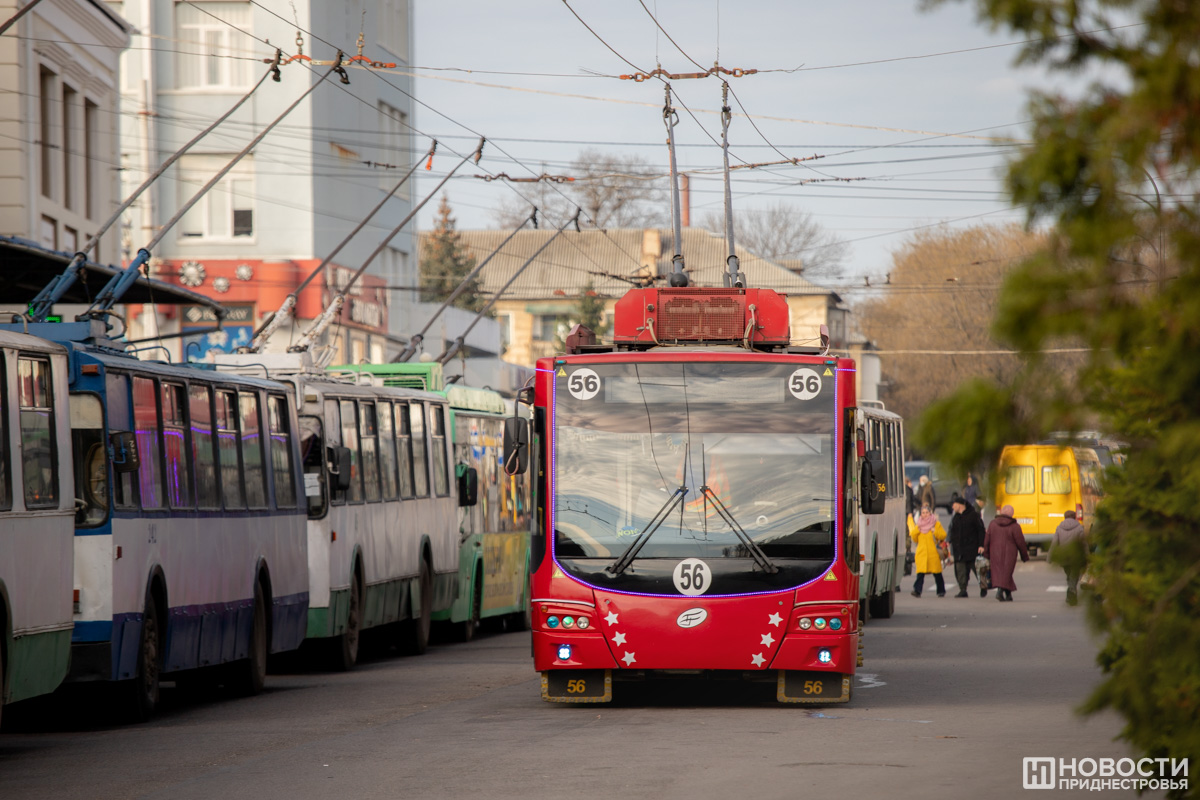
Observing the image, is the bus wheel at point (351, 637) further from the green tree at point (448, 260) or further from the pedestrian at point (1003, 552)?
the green tree at point (448, 260)

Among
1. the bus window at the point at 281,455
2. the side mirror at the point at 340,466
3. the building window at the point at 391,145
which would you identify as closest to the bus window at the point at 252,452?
the bus window at the point at 281,455

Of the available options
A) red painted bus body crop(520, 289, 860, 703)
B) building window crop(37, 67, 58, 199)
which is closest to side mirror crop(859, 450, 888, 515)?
red painted bus body crop(520, 289, 860, 703)

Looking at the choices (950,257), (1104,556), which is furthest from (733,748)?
(950,257)

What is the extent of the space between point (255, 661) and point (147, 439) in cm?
318

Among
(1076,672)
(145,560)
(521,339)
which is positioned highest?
(521,339)

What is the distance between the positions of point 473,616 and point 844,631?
38.2 feet

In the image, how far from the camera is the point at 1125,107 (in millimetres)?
4219

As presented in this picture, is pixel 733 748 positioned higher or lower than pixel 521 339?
lower

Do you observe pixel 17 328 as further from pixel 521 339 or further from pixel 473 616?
pixel 521 339

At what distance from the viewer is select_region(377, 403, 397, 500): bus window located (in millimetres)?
21547

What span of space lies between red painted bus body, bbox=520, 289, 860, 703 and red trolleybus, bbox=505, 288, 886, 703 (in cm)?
1

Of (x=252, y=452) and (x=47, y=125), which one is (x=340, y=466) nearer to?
(x=252, y=452)

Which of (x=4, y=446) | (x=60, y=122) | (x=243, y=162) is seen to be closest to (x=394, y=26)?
(x=243, y=162)

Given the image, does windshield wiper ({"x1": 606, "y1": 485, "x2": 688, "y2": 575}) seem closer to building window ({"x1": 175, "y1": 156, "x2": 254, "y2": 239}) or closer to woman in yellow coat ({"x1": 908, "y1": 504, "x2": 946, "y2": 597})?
woman in yellow coat ({"x1": 908, "y1": 504, "x2": 946, "y2": 597})
